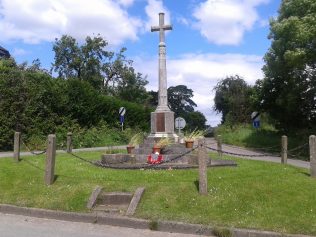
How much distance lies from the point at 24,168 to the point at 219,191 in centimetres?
610

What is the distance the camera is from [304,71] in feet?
90.6

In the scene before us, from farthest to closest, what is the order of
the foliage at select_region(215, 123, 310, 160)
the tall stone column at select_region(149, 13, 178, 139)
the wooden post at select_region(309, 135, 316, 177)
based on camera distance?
the foliage at select_region(215, 123, 310, 160) → the tall stone column at select_region(149, 13, 178, 139) → the wooden post at select_region(309, 135, 316, 177)

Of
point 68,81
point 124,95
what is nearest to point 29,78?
point 68,81

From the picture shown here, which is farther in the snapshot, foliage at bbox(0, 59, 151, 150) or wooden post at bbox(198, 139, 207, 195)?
foliage at bbox(0, 59, 151, 150)

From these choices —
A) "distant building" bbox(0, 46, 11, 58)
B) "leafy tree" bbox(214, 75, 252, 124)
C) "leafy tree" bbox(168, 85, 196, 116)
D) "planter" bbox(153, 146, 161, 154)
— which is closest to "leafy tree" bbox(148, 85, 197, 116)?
"leafy tree" bbox(168, 85, 196, 116)

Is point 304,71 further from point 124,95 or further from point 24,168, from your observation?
point 124,95

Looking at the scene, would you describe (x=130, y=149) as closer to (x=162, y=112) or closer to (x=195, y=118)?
A: (x=162, y=112)

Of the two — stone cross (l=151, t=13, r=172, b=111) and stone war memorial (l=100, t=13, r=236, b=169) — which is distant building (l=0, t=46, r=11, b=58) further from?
stone war memorial (l=100, t=13, r=236, b=169)

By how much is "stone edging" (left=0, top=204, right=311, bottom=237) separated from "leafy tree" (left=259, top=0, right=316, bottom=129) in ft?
58.0

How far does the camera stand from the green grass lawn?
26.9 feet

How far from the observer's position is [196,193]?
9.47 metres

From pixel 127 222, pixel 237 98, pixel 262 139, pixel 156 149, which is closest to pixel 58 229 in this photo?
pixel 127 222

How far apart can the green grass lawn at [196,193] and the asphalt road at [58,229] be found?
45cm

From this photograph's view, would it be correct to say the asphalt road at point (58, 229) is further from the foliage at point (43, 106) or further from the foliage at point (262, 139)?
the foliage at point (262, 139)
